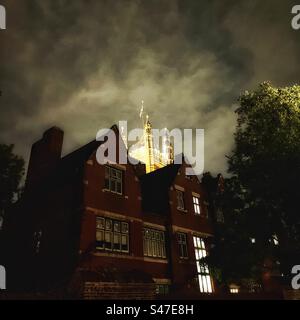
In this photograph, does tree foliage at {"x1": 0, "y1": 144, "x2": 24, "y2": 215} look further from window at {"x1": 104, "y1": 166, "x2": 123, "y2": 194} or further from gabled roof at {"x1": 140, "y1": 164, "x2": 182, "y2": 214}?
gabled roof at {"x1": 140, "y1": 164, "x2": 182, "y2": 214}

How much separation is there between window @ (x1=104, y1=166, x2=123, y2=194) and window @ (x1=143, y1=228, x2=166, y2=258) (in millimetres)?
3700

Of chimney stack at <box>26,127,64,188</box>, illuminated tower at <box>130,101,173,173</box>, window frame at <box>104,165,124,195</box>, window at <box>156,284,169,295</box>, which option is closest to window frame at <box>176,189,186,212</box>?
window frame at <box>104,165,124,195</box>

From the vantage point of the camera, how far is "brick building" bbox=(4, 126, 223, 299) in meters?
16.8

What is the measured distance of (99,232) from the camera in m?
18.4

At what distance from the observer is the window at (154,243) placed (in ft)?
70.3

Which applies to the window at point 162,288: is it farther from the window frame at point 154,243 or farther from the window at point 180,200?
the window at point 180,200

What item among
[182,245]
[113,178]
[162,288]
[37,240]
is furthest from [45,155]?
[162,288]

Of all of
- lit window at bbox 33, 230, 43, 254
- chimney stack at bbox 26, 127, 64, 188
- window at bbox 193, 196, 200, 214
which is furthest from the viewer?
window at bbox 193, 196, 200, 214

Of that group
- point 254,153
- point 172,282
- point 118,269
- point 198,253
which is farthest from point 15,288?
point 254,153

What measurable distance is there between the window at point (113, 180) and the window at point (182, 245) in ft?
21.6

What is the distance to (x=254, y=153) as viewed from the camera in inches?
915

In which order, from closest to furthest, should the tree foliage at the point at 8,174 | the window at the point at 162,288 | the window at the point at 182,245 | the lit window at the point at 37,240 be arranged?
1. the tree foliage at the point at 8,174
2. the lit window at the point at 37,240
3. the window at the point at 162,288
4. the window at the point at 182,245

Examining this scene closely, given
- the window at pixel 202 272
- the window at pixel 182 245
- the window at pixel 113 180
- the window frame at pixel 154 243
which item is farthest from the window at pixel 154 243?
the window at pixel 113 180

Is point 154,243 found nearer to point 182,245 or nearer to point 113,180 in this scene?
point 182,245
